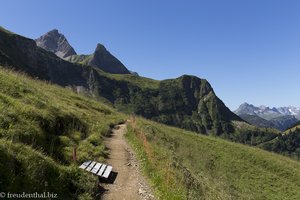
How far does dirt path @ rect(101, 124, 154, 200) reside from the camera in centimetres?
1458

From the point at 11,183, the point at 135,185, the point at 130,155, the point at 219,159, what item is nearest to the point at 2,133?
the point at 11,183

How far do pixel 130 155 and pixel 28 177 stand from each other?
13.2 meters

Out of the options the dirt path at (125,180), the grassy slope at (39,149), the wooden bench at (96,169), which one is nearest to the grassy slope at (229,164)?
the dirt path at (125,180)

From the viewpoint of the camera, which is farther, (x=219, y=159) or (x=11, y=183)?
(x=219, y=159)

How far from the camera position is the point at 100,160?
19.3 metres

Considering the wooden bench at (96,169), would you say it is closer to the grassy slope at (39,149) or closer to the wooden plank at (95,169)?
the wooden plank at (95,169)

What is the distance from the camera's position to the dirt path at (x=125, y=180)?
14578mm

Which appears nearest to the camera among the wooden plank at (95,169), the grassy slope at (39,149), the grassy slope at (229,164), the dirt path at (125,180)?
the grassy slope at (39,149)

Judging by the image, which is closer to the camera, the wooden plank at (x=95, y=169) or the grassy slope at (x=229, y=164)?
the wooden plank at (x=95, y=169)

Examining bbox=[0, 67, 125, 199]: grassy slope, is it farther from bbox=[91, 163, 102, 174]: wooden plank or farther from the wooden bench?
bbox=[91, 163, 102, 174]: wooden plank

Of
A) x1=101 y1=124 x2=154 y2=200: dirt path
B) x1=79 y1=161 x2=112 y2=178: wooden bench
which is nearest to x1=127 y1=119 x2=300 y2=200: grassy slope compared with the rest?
x1=101 y1=124 x2=154 y2=200: dirt path

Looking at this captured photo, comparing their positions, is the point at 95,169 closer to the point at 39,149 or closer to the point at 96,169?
the point at 96,169

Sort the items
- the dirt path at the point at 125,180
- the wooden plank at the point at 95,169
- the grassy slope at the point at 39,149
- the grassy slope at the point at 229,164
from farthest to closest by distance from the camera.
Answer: the grassy slope at the point at 229,164
the wooden plank at the point at 95,169
the dirt path at the point at 125,180
the grassy slope at the point at 39,149

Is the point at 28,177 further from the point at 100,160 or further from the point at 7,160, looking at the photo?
the point at 100,160
